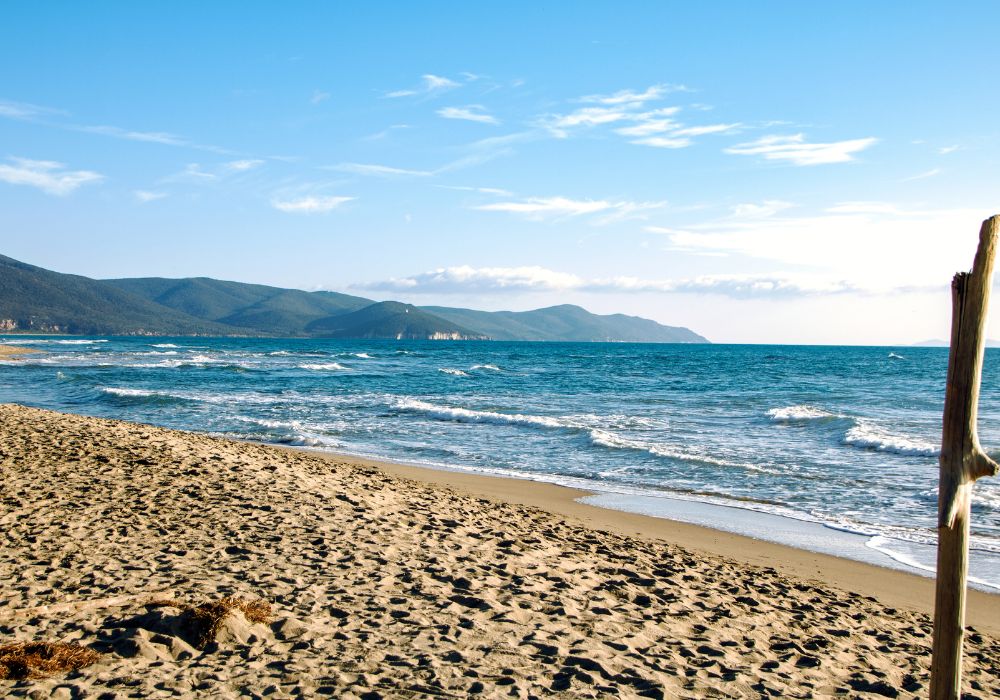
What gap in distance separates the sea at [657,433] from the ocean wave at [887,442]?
0.08 m

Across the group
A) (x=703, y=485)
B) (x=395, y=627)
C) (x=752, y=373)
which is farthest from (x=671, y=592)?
(x=752, y=373)

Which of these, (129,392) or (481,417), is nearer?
(481,417)

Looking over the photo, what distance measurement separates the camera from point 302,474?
37.5 feet

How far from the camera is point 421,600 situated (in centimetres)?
596

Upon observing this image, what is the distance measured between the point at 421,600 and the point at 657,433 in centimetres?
1589

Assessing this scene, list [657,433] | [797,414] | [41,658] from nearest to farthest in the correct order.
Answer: [41,658] < [657,433] < [797,414]

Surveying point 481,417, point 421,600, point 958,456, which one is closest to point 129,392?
point 481,417

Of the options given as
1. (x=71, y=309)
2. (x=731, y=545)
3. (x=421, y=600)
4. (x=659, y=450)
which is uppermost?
(x=71, y=309)

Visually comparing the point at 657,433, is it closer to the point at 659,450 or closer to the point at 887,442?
the point at 659,450

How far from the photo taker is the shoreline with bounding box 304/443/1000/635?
7.59 meters

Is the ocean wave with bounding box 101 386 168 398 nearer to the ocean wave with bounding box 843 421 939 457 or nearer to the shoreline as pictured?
the shoreline

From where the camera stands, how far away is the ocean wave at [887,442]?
57.0 ft

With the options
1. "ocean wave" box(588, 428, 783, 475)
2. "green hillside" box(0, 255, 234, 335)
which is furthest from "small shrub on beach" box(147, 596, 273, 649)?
"green hillside" box(0, 255, 234, 335)

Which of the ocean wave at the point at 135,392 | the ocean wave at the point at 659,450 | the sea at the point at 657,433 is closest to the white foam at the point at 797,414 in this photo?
the sea at the point at 657,433
